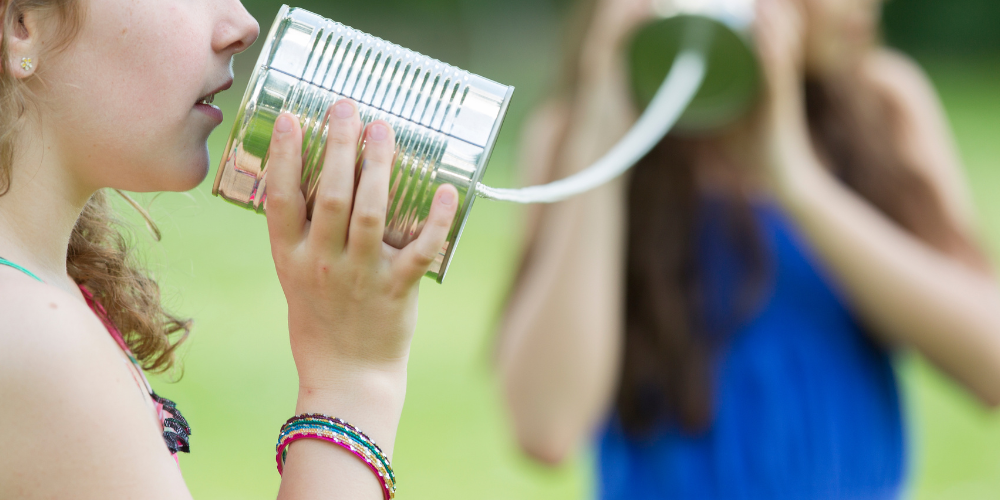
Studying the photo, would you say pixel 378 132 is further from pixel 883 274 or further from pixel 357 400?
pixel 883 274

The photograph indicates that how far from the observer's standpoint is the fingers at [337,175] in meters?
0.52

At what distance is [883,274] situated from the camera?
1.10 m

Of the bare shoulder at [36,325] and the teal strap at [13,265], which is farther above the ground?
the teal strap at [13,265]

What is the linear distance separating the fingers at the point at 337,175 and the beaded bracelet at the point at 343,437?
11 centimetres

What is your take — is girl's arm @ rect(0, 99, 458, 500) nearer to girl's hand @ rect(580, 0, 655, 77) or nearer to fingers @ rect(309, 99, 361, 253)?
fingers @ rect(309, 99, 361, 253)

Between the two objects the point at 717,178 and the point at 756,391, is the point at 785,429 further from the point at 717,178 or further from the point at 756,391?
the point at 717,178

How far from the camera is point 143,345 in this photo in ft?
2.41

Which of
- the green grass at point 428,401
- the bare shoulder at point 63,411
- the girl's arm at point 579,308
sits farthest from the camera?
the green grass at point 428,401

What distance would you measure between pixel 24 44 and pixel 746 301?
0.87 meters

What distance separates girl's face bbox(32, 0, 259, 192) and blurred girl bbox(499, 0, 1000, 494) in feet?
2.02

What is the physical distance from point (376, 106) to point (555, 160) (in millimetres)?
759

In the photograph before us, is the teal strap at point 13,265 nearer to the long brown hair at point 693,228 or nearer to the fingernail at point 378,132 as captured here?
the fingernail at point 378,132

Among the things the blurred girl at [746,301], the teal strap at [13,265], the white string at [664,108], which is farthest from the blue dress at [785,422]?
the teal strap at [13,265]

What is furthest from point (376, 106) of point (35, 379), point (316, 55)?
point (35, 379)
